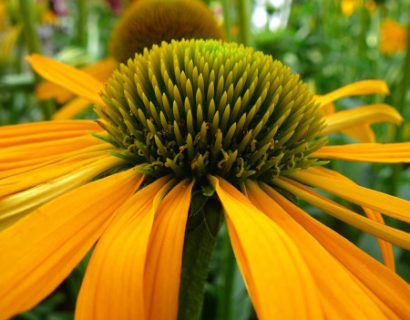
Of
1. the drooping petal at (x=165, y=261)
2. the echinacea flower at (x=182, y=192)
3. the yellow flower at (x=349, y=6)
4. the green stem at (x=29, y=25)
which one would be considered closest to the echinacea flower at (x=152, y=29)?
the green stem at (x=29, y=25)

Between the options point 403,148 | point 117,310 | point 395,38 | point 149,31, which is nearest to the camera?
point 117,310

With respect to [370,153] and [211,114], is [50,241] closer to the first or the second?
[211,114]

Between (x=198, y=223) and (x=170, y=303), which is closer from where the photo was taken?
(x=170, y=303)

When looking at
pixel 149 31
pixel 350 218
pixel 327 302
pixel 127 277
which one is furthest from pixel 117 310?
pixel 149 31

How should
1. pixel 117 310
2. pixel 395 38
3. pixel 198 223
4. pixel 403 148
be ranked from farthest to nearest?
pixel 395 38 → pixel 403 148 → pixel 198 223 → pixel 117 310

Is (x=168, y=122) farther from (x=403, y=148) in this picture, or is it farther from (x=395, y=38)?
(x=395, y=38)

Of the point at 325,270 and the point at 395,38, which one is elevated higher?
the point at 395,38

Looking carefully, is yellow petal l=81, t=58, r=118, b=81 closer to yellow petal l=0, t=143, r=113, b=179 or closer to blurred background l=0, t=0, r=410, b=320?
blurred background l=0, t=0, r=410, b=320
